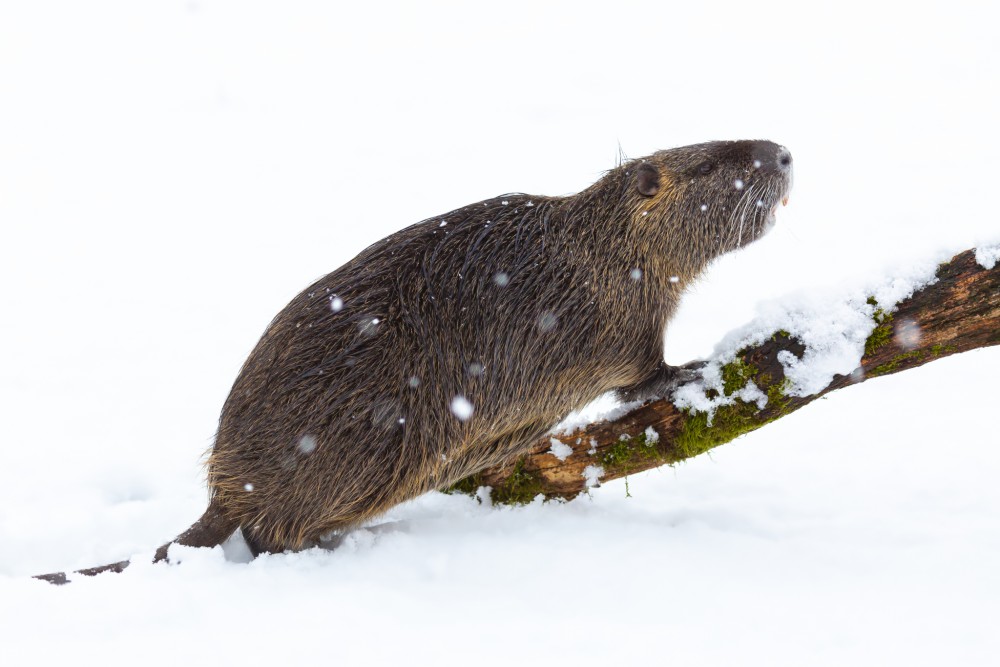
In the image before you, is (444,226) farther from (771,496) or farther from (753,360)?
(771,496)

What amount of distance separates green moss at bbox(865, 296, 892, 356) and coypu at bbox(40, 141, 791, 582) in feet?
Result: 2.36

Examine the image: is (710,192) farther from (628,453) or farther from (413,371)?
(413,371)

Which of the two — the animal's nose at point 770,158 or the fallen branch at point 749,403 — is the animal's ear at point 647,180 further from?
the fallen branch at point 749,403

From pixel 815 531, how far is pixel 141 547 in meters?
3.13

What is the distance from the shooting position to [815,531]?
3309 mm

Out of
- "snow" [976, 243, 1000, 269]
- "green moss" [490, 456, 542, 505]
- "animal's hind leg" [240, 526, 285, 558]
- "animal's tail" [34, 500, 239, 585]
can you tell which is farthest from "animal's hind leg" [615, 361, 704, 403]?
"animal's tail" [34, 500, 239, 585]

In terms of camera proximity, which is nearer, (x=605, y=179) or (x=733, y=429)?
(x=733, y=429)

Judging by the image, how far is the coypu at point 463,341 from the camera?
3125 mm

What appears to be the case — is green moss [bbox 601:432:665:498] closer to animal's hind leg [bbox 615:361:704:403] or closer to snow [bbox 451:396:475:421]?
animal's hind leg [bbox 615:361:704:403]

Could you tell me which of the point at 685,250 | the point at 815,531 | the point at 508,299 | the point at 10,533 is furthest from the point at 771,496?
the point at 10,533

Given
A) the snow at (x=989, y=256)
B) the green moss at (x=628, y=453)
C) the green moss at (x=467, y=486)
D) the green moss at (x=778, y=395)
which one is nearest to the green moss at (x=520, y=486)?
the green moss at (x=467, y=486)

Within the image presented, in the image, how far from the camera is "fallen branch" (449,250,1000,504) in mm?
3137

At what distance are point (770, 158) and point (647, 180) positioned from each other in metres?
0.59

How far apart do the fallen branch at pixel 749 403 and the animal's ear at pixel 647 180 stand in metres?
0.85
